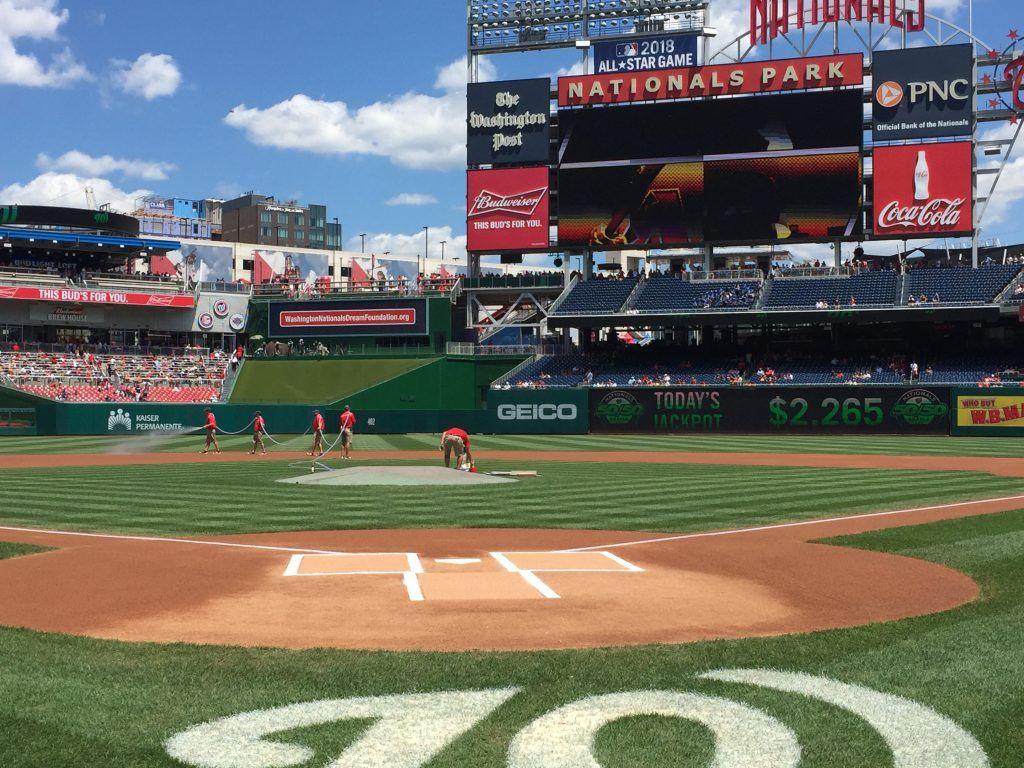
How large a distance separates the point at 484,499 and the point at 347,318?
47.4 meters

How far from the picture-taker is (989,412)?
44125 mm

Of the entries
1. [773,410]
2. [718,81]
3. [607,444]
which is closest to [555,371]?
[773,410]

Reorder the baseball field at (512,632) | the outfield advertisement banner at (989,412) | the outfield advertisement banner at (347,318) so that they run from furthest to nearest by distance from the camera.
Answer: the outfield advertisement banner at (347,318), the outfield advertisement banner at (989,412), the baseball field at (512,632)

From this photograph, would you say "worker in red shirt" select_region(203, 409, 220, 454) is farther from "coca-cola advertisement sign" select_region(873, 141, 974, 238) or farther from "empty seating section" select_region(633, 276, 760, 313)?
"coca-cola advertisement sign" select_region(873, 141, 974, 238)

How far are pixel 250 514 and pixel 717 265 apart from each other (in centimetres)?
5635

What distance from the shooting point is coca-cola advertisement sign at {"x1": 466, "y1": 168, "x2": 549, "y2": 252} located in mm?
56531

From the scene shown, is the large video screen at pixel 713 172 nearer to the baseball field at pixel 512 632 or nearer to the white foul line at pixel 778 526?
the white foul line at pixel 778 526

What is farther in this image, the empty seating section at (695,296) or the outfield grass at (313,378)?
the outfield grass at (313,378)

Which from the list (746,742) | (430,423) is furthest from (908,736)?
(430,423)

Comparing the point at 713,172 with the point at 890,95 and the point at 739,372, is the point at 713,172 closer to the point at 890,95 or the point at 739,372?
the point at 890,95

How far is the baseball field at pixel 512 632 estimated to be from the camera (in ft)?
19.3

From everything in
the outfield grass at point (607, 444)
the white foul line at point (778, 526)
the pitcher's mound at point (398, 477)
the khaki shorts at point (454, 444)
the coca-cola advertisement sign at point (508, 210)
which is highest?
the coca-cola advertisement sign at point (508, 210)

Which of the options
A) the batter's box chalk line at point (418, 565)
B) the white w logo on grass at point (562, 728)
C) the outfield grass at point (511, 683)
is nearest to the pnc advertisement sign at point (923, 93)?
the batter's box chalk line at point (418, 565)

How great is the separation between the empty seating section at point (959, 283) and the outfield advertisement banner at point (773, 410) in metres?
6.87
